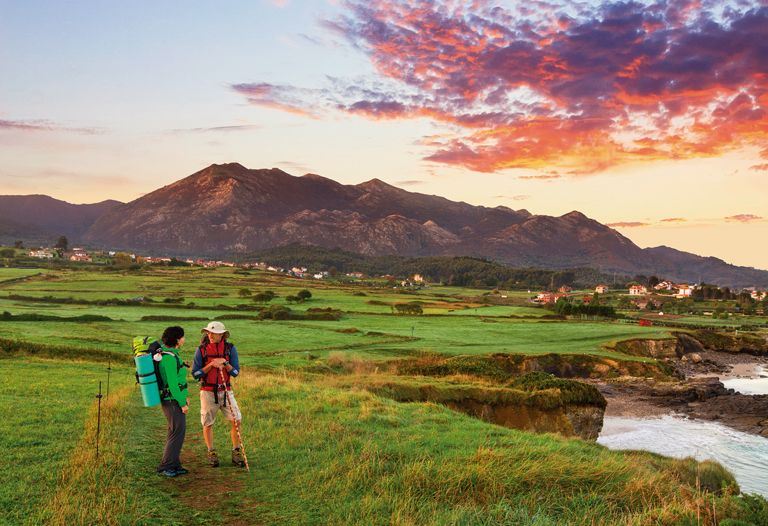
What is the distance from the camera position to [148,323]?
7181cm

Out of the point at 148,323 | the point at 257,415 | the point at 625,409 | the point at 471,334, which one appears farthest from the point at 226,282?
the point at 257,415

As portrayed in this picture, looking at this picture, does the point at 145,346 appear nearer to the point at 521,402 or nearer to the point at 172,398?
the point at 172,398

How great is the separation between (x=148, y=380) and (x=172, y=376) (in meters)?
0.52

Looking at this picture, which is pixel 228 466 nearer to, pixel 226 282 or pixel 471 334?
pixel 471 334

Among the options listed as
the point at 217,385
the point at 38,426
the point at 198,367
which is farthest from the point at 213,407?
the point at 38,426

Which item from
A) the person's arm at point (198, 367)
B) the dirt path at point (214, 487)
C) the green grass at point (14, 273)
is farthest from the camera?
the green grass at point (14, 273)

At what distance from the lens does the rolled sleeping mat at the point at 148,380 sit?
12.0 m

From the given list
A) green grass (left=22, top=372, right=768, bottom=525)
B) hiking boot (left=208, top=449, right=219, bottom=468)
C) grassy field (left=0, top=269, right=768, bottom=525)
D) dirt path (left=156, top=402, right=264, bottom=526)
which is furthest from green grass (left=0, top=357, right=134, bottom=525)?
hiking boot (left=208, top=449, right=219, bottom=468)

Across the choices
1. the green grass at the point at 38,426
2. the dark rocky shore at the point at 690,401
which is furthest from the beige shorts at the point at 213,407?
the dark rocky shore at the point at 690,401

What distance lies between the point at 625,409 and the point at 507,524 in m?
43.5

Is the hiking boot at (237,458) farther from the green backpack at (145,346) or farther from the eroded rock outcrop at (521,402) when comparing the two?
the eroded rock outcrop at (521,402)

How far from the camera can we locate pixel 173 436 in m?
12.2

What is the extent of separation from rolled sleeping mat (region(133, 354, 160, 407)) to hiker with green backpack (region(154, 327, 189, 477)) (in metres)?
0.19

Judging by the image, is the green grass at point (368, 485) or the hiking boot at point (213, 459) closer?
the green grass at point (368, 485)
